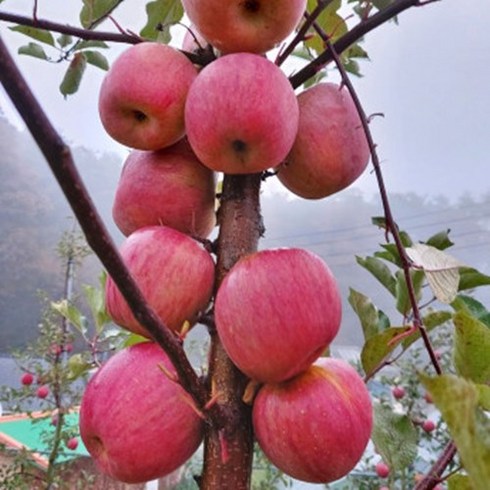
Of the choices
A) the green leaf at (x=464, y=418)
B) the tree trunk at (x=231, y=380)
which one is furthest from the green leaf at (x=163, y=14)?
the green leaf at (x=464, y=418)

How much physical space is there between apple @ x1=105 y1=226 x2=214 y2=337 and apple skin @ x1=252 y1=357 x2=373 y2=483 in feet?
0.25

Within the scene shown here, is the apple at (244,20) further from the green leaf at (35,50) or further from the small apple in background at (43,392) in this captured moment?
the small apple in background at (43,392)

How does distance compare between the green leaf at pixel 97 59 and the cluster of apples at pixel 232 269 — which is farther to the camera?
the green leaf at pixel 97 59

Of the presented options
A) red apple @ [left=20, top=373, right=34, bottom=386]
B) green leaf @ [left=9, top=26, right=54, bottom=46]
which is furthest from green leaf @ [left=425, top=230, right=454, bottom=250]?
red apple @ [left=20, top=373, right=34, bottom=386]

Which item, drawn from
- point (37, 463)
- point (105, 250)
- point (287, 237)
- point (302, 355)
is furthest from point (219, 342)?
point (287, 237)

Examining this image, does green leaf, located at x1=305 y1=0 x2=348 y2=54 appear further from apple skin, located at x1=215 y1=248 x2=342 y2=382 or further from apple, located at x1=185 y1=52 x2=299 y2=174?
apple skin, located at x1=215 y1=248 x2=342 y2=382

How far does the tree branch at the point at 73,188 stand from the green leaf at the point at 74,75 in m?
0.39

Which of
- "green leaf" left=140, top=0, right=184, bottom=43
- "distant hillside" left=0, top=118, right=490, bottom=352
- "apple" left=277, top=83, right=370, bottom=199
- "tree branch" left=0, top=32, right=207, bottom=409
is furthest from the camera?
"distant hillside" left=0, top=118, right=490, bottom=352

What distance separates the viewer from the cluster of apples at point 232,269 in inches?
12.7

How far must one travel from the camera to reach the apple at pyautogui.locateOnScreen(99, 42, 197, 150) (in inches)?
15.5

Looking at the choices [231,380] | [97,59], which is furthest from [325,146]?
[97,59]

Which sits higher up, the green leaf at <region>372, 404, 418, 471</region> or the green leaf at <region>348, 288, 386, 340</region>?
the green leaf at <region>348, 288, 386, 340</region>

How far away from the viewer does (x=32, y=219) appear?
3.16 metres

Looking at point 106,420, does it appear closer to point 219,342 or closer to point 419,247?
point 219,342
